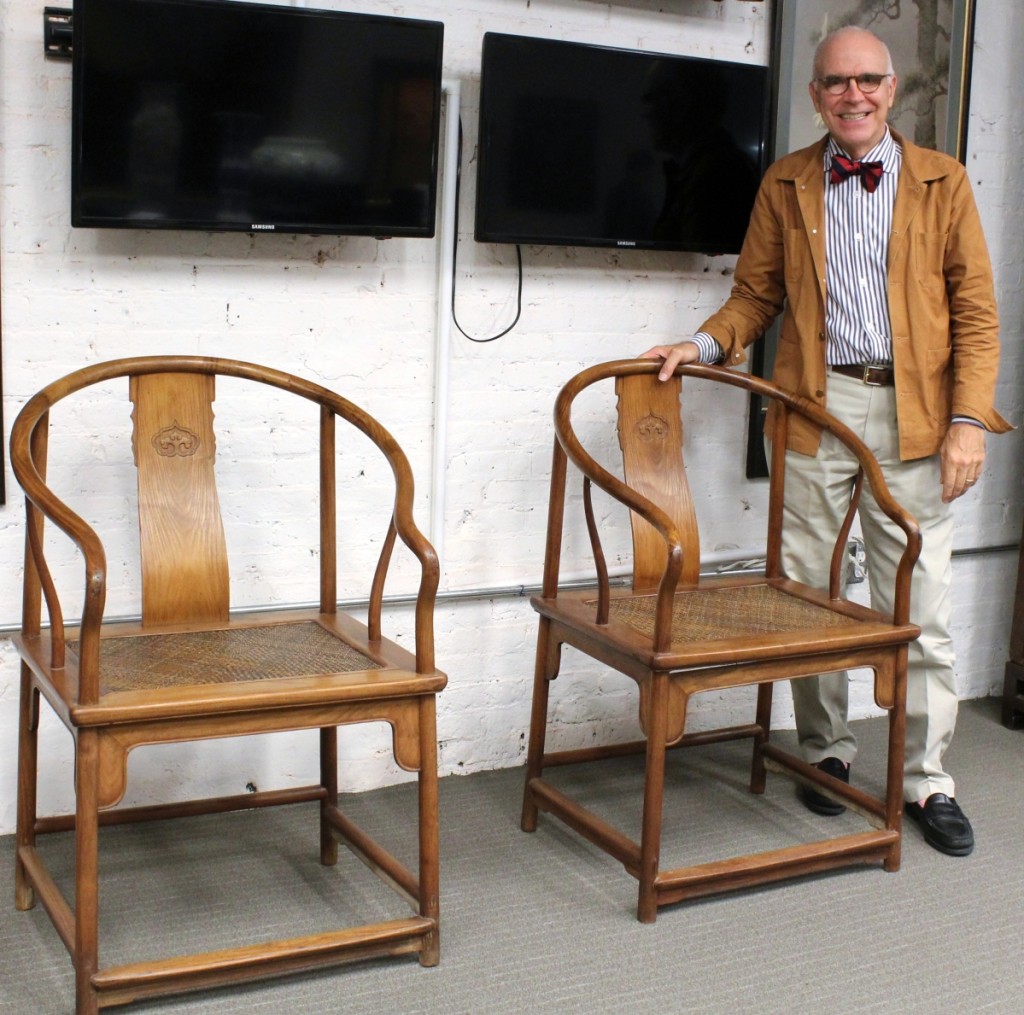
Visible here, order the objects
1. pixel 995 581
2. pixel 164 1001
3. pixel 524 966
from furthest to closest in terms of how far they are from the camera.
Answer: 1. pixel 995 581
2. pixel 524 966
3. pixel 164 1001

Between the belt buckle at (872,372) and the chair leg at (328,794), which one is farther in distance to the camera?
the belt buckle at (872,372)

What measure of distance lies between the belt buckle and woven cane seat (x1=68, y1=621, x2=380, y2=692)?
1.25 meters

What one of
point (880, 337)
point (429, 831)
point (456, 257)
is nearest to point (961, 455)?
point (880, 337)

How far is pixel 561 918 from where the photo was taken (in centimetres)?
245

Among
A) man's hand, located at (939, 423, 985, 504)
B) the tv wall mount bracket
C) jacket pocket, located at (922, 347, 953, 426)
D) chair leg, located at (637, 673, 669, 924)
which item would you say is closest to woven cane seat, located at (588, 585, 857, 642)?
chair leg, located at (637, 673, 669, 924)

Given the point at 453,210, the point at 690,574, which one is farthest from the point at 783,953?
the point at 453,210

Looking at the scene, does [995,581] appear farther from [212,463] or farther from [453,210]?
[212,463]

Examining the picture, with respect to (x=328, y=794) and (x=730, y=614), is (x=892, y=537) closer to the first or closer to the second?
(x=730, y=614)

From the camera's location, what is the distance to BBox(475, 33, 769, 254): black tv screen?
A: 2.82m

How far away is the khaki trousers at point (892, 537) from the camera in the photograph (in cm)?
285

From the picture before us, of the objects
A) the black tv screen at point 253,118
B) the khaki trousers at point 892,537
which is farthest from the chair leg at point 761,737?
the black tv screen at point 253,118

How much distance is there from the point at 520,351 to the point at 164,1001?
5.12 feet

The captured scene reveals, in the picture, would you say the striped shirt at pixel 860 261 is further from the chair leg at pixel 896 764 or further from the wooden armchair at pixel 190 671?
the wooden armchair at pixel 190 671

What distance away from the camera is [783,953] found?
7.68 feet
